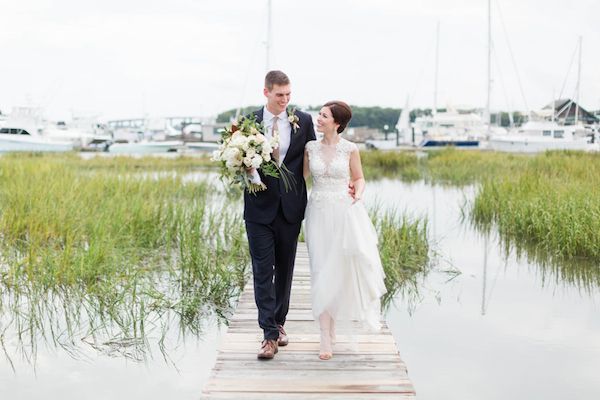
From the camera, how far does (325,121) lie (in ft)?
15.0

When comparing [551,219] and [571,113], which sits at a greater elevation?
[571,113]

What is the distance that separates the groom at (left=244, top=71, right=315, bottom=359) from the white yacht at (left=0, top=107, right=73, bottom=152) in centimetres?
4499

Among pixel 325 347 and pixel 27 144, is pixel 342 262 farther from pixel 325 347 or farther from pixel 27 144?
pixel 27 144

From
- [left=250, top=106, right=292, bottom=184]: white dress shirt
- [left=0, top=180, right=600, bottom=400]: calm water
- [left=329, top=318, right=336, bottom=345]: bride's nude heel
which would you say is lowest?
[left=0, top=180, right=600, bottom=400]: calm water

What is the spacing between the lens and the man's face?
442cm

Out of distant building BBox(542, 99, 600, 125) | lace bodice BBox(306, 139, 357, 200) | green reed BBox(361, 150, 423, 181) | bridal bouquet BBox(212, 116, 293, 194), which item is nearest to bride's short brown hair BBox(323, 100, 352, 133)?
lace bodice BBox(306, 139, 357, 200)

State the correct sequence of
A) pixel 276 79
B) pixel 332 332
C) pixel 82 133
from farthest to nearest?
pixel 82 133
pixel 332 332
pixel 276 79

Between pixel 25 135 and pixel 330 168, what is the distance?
163 ft

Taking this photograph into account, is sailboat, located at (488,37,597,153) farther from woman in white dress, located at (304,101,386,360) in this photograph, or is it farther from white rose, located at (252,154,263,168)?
white rose, located at (252,154,263,168)

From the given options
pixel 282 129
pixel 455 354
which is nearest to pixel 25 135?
pixel 455 354

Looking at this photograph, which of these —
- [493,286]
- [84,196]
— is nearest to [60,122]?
[84,196]

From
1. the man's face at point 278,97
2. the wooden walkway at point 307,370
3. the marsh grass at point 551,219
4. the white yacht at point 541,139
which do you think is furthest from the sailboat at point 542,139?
the man's face at point 278,97

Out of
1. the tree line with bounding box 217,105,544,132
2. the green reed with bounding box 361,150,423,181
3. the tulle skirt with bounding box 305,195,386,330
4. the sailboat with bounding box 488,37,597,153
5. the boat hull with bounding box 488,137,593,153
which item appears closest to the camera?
the tulle skirt with bounding box 305,195,386,330

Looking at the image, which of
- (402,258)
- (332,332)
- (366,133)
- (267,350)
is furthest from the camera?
(366,133)
